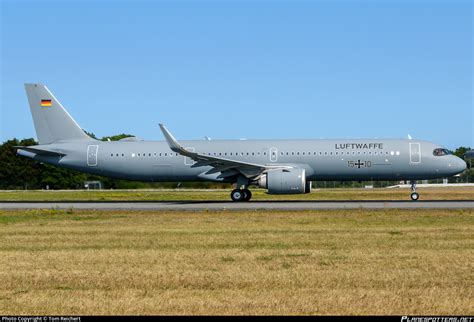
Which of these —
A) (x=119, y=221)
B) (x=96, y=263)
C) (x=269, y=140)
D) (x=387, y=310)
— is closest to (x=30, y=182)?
(x=269, y=140)

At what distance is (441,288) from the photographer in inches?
474

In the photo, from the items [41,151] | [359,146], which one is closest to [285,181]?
[359,146]

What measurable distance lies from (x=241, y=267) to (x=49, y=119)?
1231 inches

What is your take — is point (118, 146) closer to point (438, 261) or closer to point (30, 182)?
point (438, 261)

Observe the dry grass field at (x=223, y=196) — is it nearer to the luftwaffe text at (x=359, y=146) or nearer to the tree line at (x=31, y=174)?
the luftwaffe text at (x=359, y=146)

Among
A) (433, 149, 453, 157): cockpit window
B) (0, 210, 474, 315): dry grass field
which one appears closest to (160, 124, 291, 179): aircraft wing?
(433, 149, 453, 157): cockpit window

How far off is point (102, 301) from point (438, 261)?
7610 mm

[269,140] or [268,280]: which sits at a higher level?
[269,140]

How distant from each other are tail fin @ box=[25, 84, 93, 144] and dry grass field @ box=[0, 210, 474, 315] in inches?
710

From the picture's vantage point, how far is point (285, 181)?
3741 centimetres

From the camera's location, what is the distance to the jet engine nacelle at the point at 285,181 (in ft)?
123

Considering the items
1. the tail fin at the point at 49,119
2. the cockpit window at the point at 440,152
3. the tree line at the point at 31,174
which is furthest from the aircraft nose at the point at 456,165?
the tree line at the point at 31,174

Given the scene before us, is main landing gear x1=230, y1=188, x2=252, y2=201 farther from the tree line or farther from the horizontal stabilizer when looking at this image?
the tree line

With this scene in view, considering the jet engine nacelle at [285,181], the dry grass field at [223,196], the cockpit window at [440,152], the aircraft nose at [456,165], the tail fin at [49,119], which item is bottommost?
the dry grass field at [223,196]
